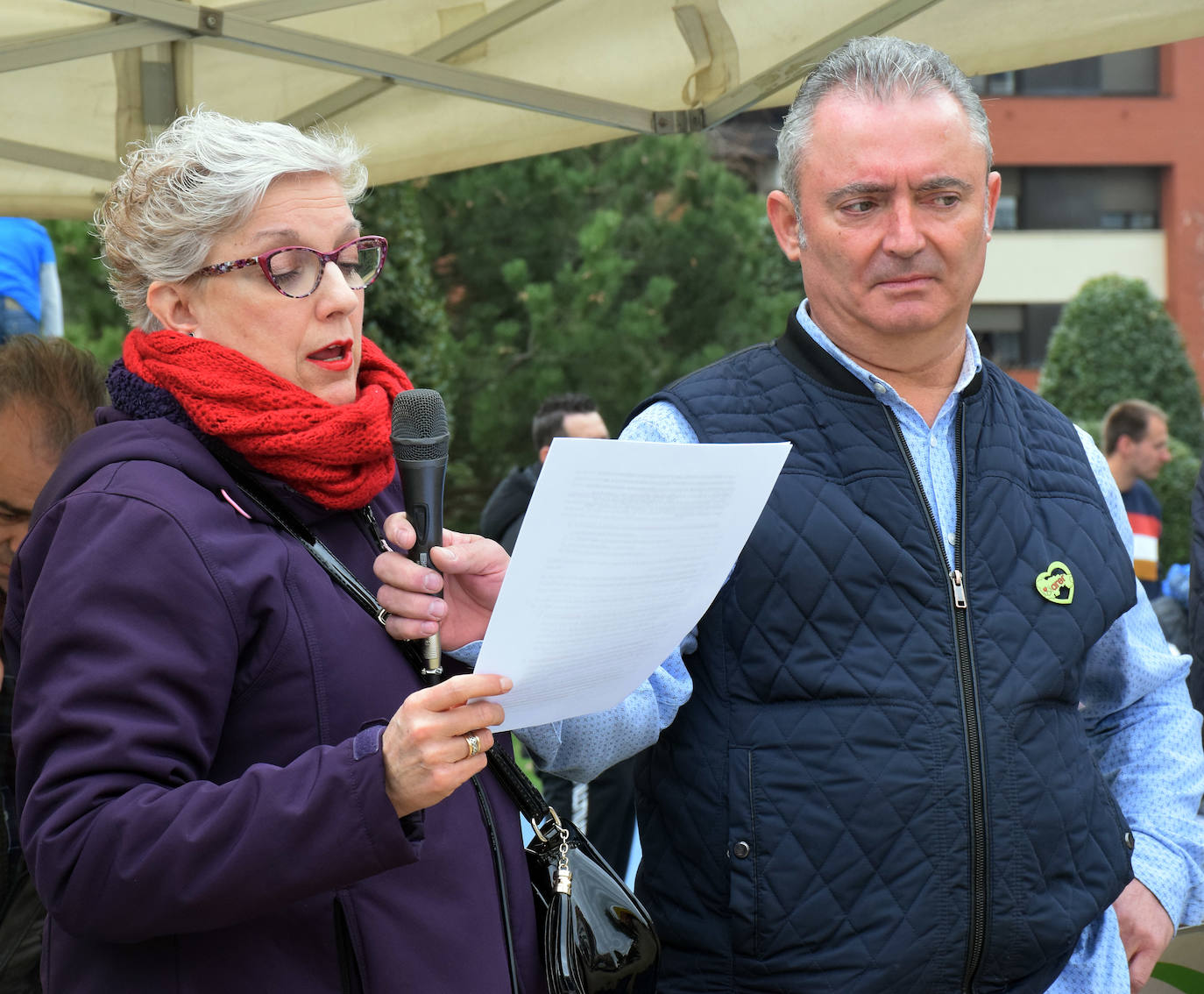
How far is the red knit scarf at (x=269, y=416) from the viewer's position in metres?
1.80

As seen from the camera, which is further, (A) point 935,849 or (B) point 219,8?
(B) point 219,8

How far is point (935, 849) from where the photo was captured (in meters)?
2.11

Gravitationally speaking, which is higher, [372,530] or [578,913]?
[372,530]

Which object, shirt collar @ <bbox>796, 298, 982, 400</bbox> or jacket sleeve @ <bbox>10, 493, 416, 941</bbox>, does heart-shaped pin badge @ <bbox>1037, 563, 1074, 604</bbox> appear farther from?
jacket sleeve @ <bbox>10, 493, 416, 941</bbox>

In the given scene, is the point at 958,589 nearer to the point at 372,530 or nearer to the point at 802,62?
the point at 372,530

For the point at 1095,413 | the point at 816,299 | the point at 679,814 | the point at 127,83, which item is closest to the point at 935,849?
the point at 679,814

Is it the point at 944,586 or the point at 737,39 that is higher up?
the point at 737,39

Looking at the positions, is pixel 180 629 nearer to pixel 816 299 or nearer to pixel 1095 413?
pixel 816 299

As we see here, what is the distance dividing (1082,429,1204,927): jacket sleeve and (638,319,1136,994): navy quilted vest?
0.18 m

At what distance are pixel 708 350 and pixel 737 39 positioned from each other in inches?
417

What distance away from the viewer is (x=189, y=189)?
6.18ft

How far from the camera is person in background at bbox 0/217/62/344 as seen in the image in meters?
4.78

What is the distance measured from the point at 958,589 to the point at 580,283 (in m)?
11.7

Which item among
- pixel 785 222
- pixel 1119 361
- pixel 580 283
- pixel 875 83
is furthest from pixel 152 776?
pixel 1119 361
